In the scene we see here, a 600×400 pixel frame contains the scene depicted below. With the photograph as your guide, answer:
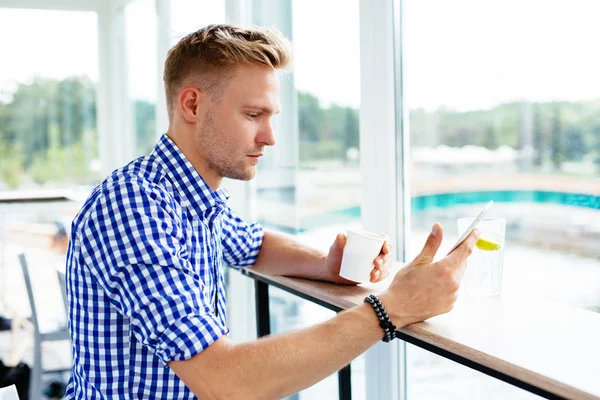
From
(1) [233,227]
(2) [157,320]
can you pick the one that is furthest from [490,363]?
(1) [233,227]

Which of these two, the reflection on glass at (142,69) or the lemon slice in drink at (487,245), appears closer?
the lemon slice in drink at (487,245)

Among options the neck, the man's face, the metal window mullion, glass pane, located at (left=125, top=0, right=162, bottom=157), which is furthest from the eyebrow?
glass pane, located at (left=125, top=0, right=162, bottom=157)

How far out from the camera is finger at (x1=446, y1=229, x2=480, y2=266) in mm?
1001

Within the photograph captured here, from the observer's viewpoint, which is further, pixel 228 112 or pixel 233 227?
pixel 233 227

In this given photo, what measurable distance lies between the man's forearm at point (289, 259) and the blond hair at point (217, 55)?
0.39 m

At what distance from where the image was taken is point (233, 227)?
4.73 ft

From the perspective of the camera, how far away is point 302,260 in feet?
4.60

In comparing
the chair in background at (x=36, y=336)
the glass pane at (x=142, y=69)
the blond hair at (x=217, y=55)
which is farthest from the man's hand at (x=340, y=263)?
the glass pane at (x=142, y=69)

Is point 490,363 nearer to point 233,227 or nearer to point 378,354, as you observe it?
point 233,227

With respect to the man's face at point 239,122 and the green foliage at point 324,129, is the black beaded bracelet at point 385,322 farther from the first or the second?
A: the green foliage at point 324,129

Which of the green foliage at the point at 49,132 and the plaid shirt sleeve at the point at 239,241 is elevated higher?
the green foliage at the point at 49,132

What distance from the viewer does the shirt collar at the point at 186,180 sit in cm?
116

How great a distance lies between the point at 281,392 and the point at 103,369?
1.04 feet

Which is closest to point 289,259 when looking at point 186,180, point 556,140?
point 186,180
